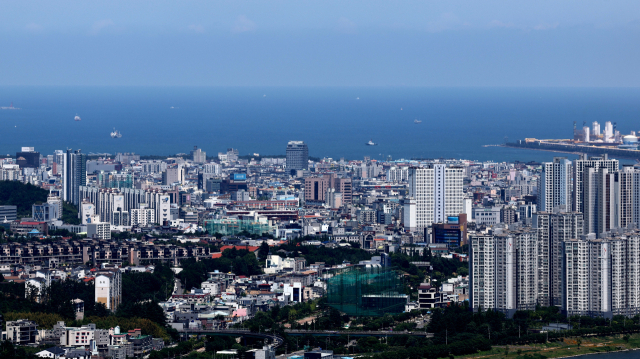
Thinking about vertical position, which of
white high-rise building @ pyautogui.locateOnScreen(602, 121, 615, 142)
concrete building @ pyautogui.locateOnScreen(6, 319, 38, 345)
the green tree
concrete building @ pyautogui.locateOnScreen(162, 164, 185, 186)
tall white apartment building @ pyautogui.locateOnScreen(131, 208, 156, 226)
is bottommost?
concrete building @ pyautogui.locateOnScreen(6, 319, 38, 345)

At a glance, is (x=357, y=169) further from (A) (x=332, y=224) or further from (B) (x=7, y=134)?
(B) (x=7, y=134)

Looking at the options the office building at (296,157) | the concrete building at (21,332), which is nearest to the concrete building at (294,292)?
the concrete building at (21,332)

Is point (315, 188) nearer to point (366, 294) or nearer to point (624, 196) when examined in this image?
point (624, 196)

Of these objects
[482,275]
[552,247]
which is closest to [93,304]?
[482,275]

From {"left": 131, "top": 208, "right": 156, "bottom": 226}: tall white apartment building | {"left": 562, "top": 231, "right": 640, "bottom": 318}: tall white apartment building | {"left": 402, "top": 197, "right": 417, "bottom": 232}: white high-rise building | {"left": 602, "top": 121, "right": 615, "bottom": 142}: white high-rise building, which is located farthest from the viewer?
{"left": 602, "top": 121, "right": 615, "bottom": 142}: white high-rise building

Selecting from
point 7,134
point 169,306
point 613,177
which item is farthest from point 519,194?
point 7,134

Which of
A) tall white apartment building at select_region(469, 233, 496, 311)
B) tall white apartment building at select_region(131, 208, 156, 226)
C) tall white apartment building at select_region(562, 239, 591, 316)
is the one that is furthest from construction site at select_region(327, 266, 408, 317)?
tall white apartment building at select_region(131, 208, 156, 226)

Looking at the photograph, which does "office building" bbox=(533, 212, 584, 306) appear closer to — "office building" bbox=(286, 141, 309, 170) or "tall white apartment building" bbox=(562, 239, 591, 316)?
"tall white apartment building" bbox=(562, 239, 591, 316)
